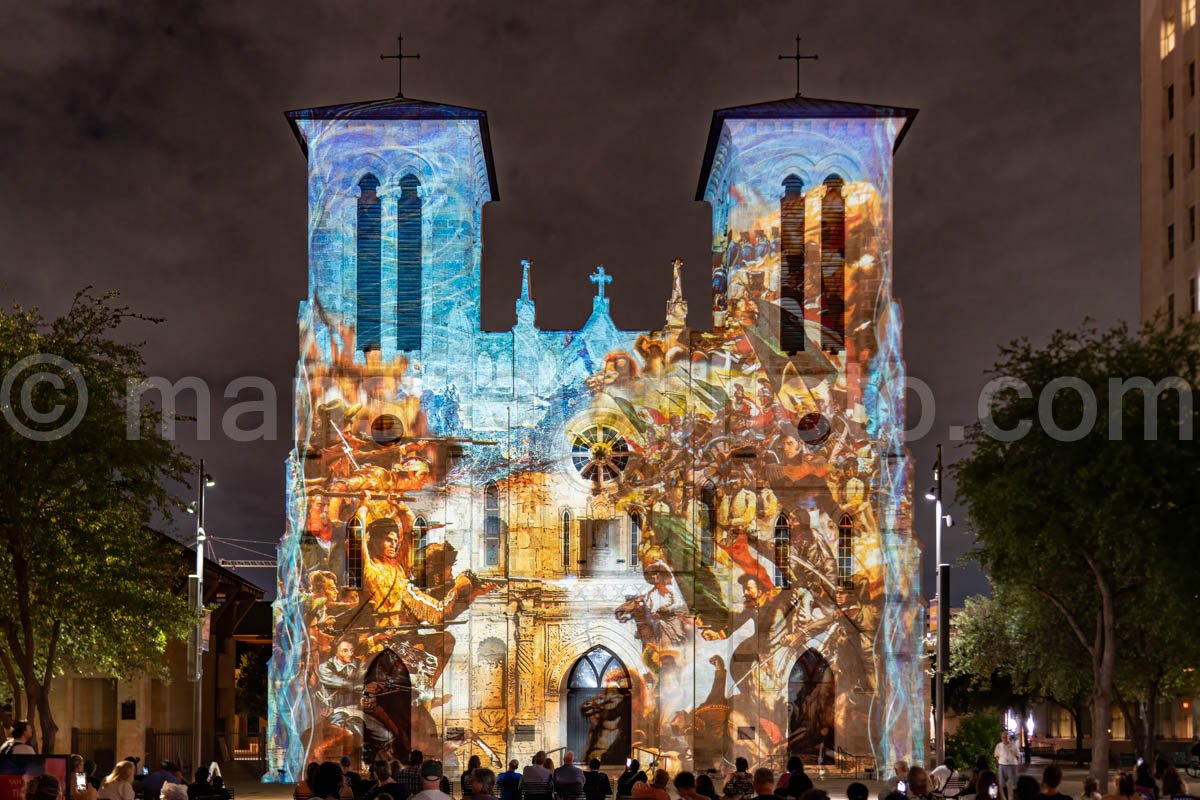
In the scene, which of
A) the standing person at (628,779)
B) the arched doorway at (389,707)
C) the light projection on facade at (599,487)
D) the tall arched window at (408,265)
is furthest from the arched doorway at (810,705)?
the standing person at (628,779)

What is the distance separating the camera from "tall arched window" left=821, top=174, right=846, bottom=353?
4469cm

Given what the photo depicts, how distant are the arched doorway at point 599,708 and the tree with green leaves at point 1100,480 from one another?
461 inches

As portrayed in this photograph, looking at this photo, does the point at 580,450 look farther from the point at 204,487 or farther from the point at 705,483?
the point at 204,487

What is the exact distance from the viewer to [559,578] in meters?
43.6

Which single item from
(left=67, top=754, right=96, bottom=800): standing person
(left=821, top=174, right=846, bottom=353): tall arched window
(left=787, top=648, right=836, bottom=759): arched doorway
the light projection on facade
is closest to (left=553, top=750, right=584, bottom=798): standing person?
(left=67, top=754, right=96, bottom=800): standing person

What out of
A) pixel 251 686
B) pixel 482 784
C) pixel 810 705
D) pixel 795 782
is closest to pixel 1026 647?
pixel 810 705

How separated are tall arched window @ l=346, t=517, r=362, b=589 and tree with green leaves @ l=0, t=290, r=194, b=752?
11379mm

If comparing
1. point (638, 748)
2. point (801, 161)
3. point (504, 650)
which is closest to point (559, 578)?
point (504, 650)

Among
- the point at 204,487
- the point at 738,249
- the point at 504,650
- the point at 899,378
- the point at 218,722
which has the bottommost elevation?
the point at 218,722

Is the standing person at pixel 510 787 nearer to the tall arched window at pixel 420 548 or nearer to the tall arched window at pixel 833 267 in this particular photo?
the tall arched window at pixel 420 548

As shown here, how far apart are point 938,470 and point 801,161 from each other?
11.6 metres

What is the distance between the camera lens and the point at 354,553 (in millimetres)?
43562

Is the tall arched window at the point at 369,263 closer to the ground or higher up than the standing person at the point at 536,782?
higher up

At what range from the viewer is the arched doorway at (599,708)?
143 ft
